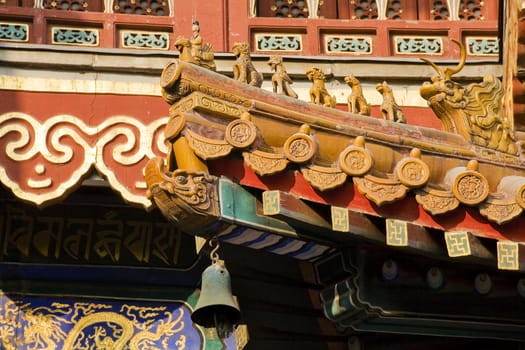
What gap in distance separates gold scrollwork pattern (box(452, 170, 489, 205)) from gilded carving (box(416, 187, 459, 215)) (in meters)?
0.04

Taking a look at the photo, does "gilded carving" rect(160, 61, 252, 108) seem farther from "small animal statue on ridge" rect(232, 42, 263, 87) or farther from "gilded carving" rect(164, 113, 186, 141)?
"small animal statue on ridge" rect(232, 42, 263, 87)

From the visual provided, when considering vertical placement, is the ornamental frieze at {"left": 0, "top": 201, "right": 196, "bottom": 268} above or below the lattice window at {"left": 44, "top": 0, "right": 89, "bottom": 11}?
below

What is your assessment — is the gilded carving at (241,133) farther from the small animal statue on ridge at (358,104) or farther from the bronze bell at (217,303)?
the small animal statue on ridge at (358,104)

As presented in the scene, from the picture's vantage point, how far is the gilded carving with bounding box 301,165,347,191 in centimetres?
1047

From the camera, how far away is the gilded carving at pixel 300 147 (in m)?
10.5

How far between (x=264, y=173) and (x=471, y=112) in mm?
1611

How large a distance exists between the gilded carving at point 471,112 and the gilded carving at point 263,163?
1.31 metres

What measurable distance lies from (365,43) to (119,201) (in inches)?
90.6

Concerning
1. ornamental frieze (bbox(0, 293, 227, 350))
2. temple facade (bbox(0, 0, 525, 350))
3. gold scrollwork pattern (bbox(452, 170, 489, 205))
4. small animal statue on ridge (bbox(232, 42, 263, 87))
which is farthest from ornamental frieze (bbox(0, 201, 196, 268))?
gold scrollwork pattern (bbox(452, 170, 489, 205))

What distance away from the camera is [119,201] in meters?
13.4

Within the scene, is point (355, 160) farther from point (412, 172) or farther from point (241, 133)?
point (241, 133)

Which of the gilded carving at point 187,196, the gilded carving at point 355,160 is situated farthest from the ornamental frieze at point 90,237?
the gilded carving at point 355,160

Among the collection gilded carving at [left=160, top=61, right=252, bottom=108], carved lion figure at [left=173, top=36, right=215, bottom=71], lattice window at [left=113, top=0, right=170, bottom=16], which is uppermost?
lattice window at [left=113, top=0, right=170, bottom=16]

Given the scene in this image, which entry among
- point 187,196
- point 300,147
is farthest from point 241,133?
point 187,196
